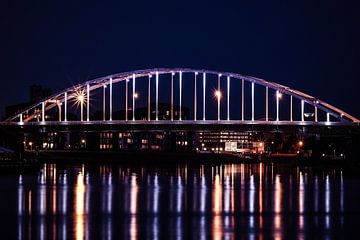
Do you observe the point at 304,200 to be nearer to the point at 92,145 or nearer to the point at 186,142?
the point at 92,145

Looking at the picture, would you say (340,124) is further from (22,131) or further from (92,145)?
(92,145)

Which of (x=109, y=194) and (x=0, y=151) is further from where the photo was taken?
(x=0, y=151)

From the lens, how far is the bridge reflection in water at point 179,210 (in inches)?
1143

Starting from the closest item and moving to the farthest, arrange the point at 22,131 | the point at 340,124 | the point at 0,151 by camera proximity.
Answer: the point at 0,151
the point at 340,124
the point at 22,131

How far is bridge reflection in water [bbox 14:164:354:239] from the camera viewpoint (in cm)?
2903

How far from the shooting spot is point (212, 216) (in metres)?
33.9

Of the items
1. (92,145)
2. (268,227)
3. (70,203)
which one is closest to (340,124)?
(70,203)

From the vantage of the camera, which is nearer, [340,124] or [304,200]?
[304,200]

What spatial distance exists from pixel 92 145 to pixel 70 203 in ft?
376

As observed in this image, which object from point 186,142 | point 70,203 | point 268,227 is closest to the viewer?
point 268,227

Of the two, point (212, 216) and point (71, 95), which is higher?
point (71, 95)

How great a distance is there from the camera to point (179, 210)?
36.4 metres

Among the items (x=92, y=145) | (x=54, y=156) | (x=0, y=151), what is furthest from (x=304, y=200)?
(x=92, y=145)

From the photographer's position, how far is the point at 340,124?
8919 centimetres
